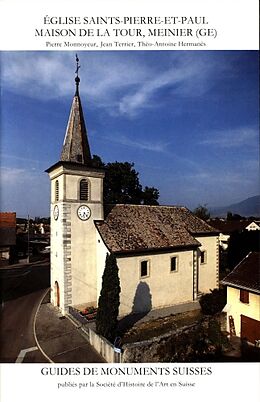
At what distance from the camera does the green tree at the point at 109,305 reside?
6367 mm

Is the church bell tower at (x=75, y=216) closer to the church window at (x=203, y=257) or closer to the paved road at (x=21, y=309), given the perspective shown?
the paved road at (x=21, y=309)

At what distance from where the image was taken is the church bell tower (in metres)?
8.59

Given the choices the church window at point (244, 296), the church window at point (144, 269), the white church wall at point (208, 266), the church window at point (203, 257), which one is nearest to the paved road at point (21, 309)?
the church window at point (144, 269)

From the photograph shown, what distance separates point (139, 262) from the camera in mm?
8891

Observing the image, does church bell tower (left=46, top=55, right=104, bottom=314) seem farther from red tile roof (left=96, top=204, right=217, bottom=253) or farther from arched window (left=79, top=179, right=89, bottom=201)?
red tile roof (left=96, top=204, right=217, bottom=253)

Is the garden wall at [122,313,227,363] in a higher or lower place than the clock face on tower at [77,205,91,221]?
lower

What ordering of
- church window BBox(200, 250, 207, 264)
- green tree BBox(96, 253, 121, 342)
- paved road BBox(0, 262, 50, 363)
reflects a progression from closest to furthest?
paved road BBox(0, 262, 50, 363) < green tree BBox(96, 253, 121, 342) < church window BBox(200, 250, 207, 264)

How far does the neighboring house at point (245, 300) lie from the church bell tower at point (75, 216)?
4457 mm

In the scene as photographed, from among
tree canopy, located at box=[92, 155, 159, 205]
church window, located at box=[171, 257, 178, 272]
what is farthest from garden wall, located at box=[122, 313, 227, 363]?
tree canopy, located at box=[92, 155, 159, 205]

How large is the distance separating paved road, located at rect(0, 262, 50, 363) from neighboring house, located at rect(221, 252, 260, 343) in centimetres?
495
